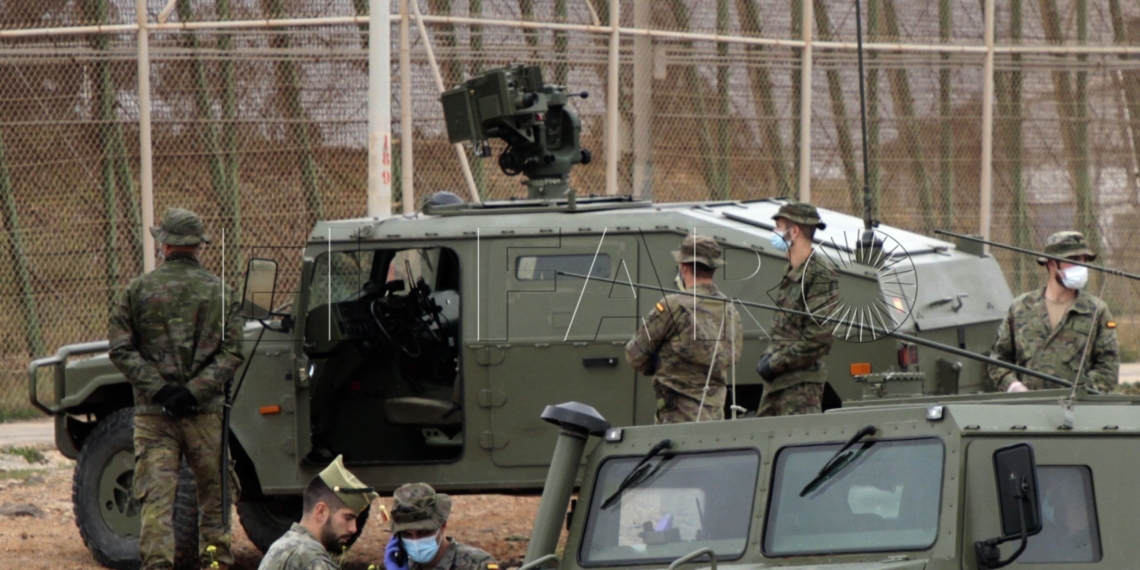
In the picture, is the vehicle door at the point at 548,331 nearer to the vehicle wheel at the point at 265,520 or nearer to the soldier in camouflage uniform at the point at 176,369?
the soldier in camouflage uniform at the point at 176,369

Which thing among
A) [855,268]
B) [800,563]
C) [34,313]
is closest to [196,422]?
[855,268]

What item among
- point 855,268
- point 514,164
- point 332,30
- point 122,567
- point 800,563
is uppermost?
point 332,30

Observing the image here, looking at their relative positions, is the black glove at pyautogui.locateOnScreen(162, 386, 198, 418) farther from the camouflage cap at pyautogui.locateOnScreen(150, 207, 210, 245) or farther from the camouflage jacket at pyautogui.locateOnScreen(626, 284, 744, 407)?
the camouflage jacket at pyautogui.locateOnScreen(626, 284, 744, 407)

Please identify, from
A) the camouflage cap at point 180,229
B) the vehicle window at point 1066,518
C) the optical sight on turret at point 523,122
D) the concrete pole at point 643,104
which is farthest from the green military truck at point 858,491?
the concrete pole at point 643,104

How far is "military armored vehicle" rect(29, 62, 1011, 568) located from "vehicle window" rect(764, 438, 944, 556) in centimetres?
274

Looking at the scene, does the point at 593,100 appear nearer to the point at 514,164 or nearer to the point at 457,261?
the point at 514,164

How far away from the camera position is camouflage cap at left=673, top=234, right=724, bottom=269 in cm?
741

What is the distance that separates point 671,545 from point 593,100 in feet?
27.7

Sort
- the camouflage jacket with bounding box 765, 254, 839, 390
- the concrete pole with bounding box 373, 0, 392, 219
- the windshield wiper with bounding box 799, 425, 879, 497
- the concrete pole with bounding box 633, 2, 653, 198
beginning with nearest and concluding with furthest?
1. the windshield wiper with bounding box 799, 425, 879, 497
2. the camouflage jacket with bounding box 765, 254, 839, 390
3. the concrete pole with bounding box 373, 0, 392, 219
4. the concrete pole with bounding box 633, 2, 653, 198

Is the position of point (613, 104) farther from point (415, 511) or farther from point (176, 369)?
point (415, 511)

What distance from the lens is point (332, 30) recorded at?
12.7 meters

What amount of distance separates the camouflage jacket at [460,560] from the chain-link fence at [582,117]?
6948mm

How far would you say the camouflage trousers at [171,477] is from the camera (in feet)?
24.7

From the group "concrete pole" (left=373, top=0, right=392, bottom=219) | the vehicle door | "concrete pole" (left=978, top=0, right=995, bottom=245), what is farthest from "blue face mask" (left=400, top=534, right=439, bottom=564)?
"concrete pole" (left=978, top=0, right=995, bottom=245)
